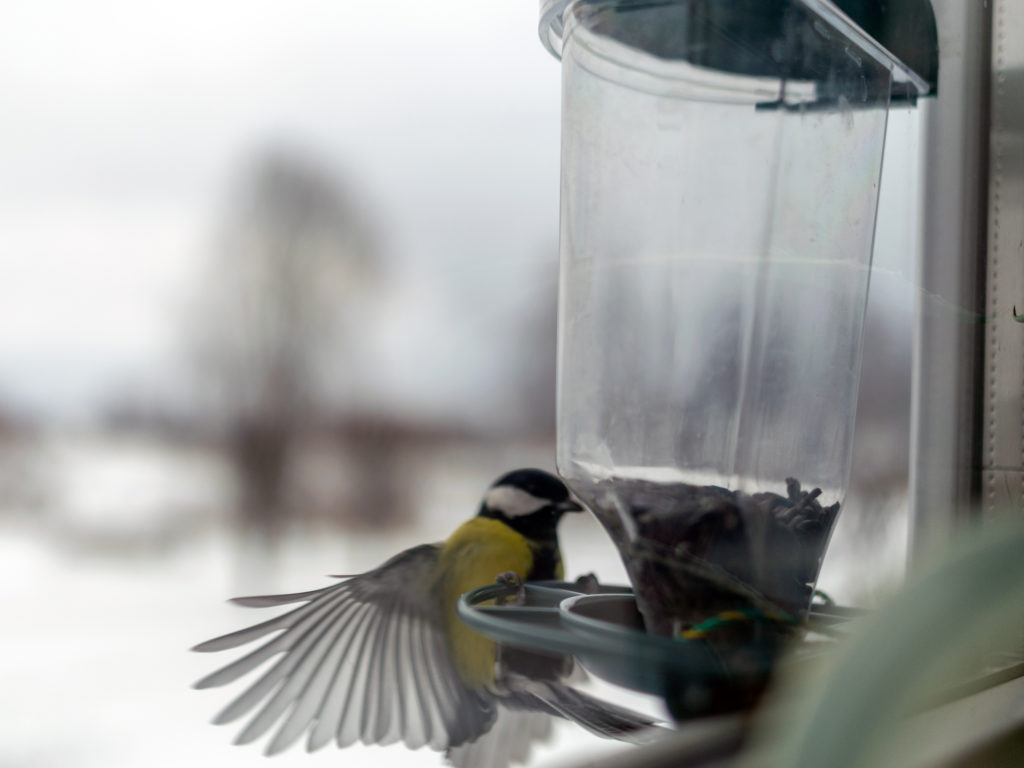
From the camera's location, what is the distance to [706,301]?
1.67 feet

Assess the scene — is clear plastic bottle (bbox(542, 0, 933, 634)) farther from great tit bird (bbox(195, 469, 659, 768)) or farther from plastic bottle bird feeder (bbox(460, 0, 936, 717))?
great tit bird (bbox(195, 469, 659, 768))

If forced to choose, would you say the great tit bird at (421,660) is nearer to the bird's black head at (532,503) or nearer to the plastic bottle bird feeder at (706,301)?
the bird's black head at (532,503)

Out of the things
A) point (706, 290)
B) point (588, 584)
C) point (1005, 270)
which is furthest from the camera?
point (1005, 270)

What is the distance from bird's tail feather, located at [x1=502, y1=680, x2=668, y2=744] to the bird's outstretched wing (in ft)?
0.12

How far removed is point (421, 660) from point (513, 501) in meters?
0.19

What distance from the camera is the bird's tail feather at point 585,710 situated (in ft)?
1.74

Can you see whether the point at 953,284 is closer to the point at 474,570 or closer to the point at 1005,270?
the point at 1005,270

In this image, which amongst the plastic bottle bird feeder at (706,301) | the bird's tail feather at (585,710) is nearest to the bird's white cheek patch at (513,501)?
the bird's tail feather at (585,710)

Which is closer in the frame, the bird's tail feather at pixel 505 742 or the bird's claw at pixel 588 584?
the bird's claw at pixel 588 584

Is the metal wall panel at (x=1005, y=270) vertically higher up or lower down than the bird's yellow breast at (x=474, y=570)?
higher up

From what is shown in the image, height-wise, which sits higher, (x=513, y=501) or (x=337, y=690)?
(x=513, y=501)

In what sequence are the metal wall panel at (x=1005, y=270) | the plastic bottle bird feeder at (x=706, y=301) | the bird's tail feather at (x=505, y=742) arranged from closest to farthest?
1. the plastic bottle bird feeder at (x=706, y=301)
2. the metal wall panel at (x=1005, y=270)
3. the bird's tail feather at (x=505, y=742)

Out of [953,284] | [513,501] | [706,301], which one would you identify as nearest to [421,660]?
[513,501]

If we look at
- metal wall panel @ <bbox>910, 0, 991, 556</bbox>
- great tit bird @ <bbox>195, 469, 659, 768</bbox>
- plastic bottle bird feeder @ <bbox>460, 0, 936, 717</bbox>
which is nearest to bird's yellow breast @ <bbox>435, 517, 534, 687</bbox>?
great tit bird @ <bbox>195, 469, 659, 768</bbox>
